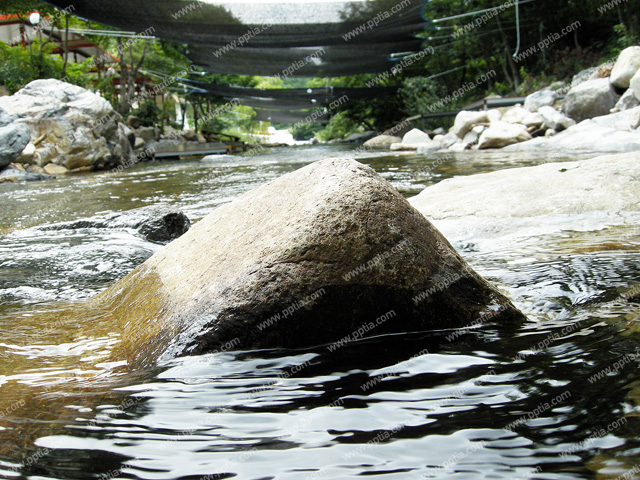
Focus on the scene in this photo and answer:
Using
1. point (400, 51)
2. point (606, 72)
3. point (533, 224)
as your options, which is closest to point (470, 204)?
point (533, 224)

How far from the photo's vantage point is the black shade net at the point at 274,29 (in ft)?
49.4

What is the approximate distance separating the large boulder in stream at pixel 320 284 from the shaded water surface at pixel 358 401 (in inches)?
3.6

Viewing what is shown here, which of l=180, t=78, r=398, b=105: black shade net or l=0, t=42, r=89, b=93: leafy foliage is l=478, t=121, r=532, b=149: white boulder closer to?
l=180, t=78, r=398, b=105: black shade net

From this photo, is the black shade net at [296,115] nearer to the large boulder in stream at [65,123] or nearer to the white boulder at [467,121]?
the white boulder at [467,121]

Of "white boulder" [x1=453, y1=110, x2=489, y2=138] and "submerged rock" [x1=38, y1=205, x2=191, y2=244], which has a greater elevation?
"white boulder" [x1=453, y1=110, x2=489, y2=138]

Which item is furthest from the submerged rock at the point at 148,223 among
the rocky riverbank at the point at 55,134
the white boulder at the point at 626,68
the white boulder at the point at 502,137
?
the white boulder at the point at 626,68

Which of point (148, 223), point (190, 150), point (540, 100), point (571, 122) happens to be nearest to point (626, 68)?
point (571, 122)

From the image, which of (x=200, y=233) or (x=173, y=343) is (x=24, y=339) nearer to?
(x=173, y=343)

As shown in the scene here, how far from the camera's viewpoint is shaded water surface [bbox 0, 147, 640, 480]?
1.31 meters

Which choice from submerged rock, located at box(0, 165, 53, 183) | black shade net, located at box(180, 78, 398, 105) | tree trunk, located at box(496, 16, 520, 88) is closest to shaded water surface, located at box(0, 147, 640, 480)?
submerged rock, located at box(0, 165, 53, 183)

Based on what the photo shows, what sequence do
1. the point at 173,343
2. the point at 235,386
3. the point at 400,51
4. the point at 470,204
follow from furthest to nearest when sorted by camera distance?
the point at 400,51 → the point at 470,204 → the point at 173,343 → the point at 235,386

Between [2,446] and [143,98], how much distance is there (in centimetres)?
2845

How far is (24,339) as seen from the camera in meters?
2.29

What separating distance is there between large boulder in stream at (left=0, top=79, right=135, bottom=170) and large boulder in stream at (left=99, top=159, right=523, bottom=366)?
12.7m
